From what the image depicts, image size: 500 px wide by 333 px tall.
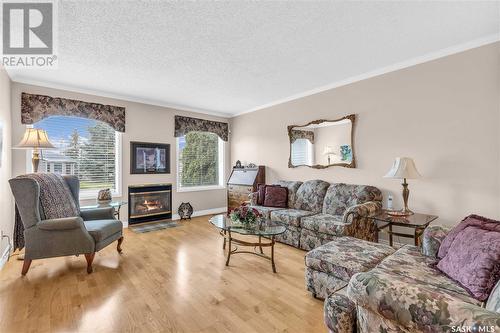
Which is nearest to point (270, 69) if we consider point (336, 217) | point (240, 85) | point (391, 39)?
point (240, 85)

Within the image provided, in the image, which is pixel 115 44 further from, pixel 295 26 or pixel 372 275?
Result: pixel 372 275

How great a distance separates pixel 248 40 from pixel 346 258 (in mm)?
2361

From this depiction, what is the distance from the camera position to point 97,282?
8.04ft

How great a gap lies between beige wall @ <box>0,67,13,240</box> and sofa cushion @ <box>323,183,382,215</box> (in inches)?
168

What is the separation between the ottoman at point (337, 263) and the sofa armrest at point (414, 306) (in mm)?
783

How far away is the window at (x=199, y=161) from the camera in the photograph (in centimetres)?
552

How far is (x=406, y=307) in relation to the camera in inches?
39.7

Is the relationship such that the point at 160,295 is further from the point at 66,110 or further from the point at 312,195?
the point at 66,110

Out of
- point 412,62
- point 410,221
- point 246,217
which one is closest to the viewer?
point 410,221

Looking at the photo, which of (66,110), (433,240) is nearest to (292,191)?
(433,240)

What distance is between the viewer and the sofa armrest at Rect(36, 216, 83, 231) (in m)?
2.53

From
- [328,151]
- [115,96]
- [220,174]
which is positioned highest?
[115,96]

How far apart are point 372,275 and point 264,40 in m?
2.40

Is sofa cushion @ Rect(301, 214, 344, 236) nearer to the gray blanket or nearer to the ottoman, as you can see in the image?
the ottoman
